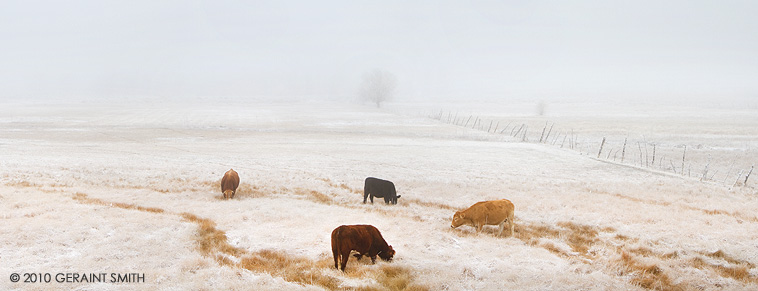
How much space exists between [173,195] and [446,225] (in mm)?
13941

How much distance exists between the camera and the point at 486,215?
556 inches

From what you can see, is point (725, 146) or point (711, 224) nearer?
point (711, 224)

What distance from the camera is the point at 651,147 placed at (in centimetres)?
4231

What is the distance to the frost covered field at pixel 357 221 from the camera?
33.4ft

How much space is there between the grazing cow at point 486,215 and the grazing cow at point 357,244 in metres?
4.21

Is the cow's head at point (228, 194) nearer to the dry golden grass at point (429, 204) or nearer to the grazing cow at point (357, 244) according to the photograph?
the dry golden grass at point (429, 204)

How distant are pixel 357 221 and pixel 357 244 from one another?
191 inches

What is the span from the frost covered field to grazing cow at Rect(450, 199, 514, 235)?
1.75 ft

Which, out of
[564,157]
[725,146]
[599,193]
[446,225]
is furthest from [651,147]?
[446,225]

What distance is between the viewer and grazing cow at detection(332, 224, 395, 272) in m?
10.4

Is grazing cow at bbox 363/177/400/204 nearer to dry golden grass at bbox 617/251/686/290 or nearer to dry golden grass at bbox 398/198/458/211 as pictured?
dry golden grass at bbox 398/198/458/211

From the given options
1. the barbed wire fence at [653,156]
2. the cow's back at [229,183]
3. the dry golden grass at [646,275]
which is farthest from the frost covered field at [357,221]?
the barbed wire fence at [653,156]

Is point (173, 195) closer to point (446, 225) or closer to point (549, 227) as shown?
point (446, 225)

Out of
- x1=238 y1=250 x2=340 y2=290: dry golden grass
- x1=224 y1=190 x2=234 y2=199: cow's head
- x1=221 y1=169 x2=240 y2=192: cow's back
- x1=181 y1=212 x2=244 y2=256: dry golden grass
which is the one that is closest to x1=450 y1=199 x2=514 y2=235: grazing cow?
x1=238 y1=250 x2=340 y2=290: dry golden grass
